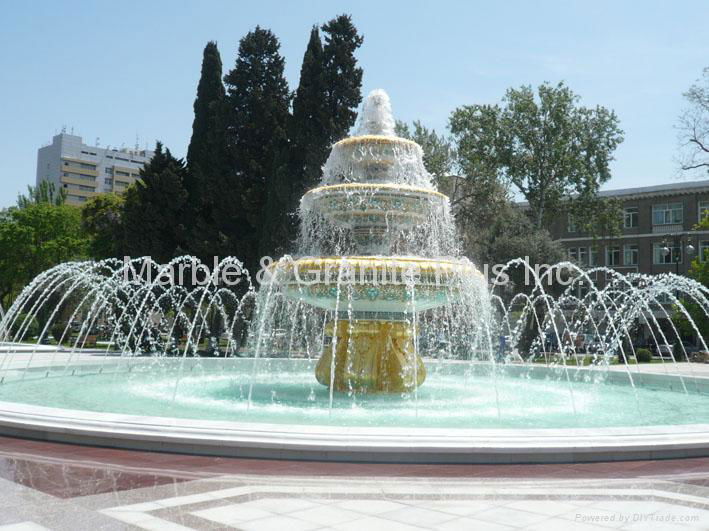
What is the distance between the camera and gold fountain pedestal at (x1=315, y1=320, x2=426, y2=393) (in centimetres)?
1192

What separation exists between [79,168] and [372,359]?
119148mm

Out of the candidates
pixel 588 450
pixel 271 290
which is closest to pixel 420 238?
pixel 271 290

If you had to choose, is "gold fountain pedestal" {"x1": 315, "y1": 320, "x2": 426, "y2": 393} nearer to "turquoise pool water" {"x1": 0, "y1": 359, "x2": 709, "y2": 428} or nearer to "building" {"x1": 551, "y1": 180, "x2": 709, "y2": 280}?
"turquoise pool water" {"x1": 0, "y1": 359, "x2": 709, "y2": 428}

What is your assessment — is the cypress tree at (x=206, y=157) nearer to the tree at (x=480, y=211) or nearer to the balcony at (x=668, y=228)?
the tree at (x=480, y=211)

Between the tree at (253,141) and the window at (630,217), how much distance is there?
32.6 meters

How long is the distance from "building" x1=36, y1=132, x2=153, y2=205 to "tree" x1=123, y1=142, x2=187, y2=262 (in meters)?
90.1

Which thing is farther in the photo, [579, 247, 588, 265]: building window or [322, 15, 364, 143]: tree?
[579, 247, 588, 265]: building window

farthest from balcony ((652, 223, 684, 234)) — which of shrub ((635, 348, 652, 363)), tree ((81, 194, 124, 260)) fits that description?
tree ((81, 194, 124, 260))

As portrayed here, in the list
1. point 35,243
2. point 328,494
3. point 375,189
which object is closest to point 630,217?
point 35,243

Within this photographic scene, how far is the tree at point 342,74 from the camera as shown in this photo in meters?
29.5

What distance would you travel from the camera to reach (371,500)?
213 inches

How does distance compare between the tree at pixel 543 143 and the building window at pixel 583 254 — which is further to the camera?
the building window at pixel 583 254

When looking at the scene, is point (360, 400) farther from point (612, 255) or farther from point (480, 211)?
point (612, 255)

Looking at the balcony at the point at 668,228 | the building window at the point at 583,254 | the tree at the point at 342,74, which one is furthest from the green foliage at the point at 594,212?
the tree at the point at 342,74
